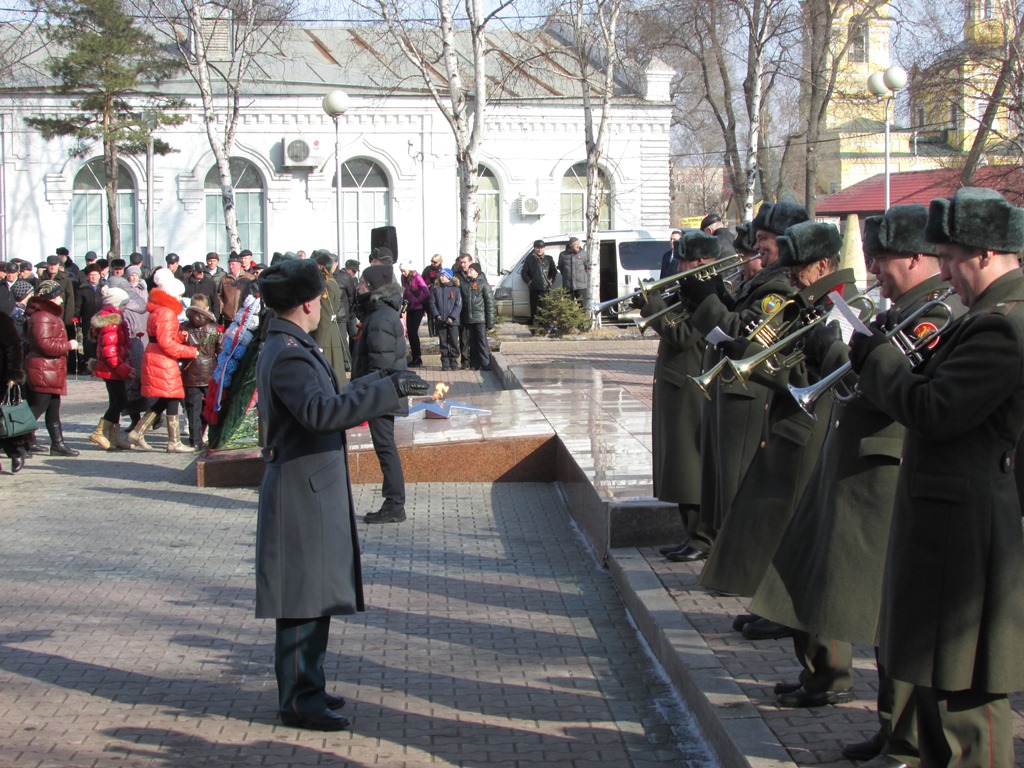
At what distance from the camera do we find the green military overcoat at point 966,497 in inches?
135

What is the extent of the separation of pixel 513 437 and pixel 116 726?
606cm

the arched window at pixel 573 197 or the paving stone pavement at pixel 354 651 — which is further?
the arched window at pixel 573 197

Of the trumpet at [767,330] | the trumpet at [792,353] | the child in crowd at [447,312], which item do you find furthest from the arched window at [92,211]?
the trumpet at [792,353]

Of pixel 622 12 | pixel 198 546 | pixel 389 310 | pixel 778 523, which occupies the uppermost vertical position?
pixel 622 12

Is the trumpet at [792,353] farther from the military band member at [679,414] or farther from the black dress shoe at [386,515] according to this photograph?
the black dress shoe at [386,515]

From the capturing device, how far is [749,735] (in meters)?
4.45

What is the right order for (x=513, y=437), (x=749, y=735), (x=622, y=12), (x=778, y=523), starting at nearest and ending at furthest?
1. (x=749, y=735)
2. (x=778, y=523)
3. (x=513, y=437)
4. (x=622, y=12)

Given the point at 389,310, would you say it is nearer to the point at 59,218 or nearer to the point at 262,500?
the point at 262,500

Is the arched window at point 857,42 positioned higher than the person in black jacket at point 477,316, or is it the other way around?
the arched window at point 857,42

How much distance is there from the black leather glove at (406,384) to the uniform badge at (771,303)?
1.57 metres

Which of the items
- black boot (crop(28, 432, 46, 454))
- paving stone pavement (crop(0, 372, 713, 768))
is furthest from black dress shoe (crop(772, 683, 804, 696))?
black boot (crop(28, 432, 46, 454))

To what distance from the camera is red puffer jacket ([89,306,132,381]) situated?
13.0 meters

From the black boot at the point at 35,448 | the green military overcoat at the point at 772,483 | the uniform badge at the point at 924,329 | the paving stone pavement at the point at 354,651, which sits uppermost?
the uniform badge at the point at 924,329

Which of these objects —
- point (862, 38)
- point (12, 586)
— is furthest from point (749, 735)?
point (862, 38)
